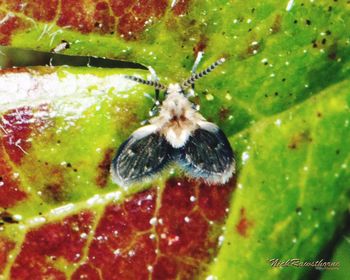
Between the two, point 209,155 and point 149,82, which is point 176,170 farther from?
point 149,82

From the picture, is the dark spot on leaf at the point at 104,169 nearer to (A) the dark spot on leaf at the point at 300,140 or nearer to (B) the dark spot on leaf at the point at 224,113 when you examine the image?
(B) the dark spot on leaf at the point at 224,113

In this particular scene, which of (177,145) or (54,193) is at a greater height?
(177,145)

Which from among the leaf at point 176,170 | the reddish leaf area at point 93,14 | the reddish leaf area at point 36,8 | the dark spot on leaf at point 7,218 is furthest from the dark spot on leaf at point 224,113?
the dark spot on leaf at point 7,218

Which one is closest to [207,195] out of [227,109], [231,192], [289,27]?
[231,192]

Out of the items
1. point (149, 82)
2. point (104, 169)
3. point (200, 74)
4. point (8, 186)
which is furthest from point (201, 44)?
point (8, 186)

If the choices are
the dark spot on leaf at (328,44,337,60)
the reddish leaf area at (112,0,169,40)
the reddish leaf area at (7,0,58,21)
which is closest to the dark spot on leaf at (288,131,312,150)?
the dark spot on leaf at (328,44,337,60)

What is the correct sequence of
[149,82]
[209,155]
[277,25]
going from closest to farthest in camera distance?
[149,82], [277,25], [209,155]

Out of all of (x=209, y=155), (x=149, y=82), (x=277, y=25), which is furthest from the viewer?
(x=209, y=155)
